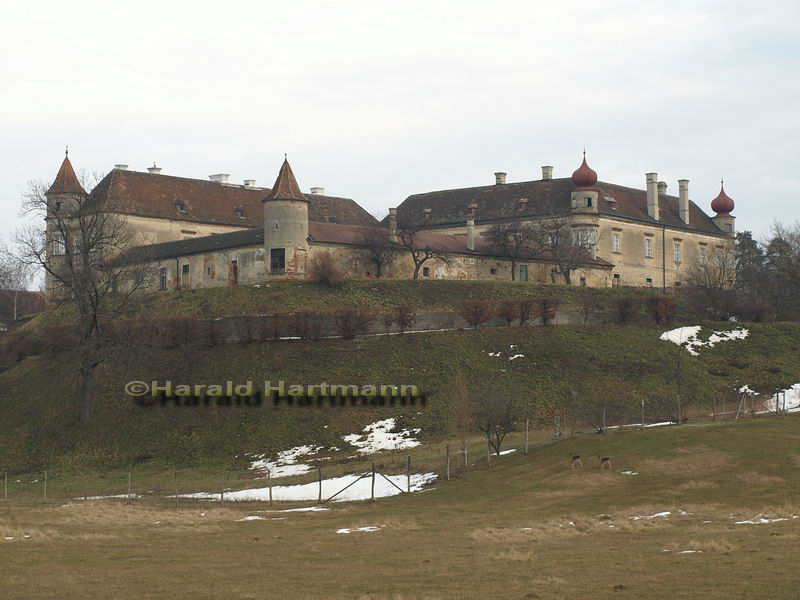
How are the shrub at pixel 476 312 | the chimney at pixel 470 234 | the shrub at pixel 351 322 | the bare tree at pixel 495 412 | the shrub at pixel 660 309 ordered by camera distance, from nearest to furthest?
1. the bare tree at pixel 495 412
2. the shrub at pixel 351 322
3. the shrub at pixel 476 312
4. the shrub at pixel 660 309
5. the chimney at pixel 470 234

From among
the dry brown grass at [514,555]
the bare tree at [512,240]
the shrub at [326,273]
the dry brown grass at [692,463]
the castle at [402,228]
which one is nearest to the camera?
the dry brown grass at [514,555]

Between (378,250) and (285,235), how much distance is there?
7.80m

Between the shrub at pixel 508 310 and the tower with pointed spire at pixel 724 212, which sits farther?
the tower with pointed spire at pixel 724 212

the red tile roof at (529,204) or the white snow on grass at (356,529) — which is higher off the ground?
the red tile roof at (529,204)

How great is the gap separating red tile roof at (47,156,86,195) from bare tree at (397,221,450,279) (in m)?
25.0

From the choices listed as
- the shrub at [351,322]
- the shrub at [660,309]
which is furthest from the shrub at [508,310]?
the shrub at [660,309]

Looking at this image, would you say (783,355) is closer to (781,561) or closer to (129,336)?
(129,336)

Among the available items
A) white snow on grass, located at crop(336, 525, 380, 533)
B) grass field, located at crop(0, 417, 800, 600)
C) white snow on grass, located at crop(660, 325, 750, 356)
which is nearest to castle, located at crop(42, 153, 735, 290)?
white snow on grass, located at crop(660, 325, 750, 356)

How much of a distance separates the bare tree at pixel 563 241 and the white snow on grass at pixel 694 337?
17487mm

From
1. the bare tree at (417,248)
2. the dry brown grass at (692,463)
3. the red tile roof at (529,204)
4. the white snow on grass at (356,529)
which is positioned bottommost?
the white snow on grass at (356,529)

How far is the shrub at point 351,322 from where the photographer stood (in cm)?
7100

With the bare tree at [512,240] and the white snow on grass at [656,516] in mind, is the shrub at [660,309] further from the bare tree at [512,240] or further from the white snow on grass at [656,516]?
the white snow on grass at [656,516]

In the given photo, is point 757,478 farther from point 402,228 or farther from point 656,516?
point 402,228

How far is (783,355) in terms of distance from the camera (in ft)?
238
